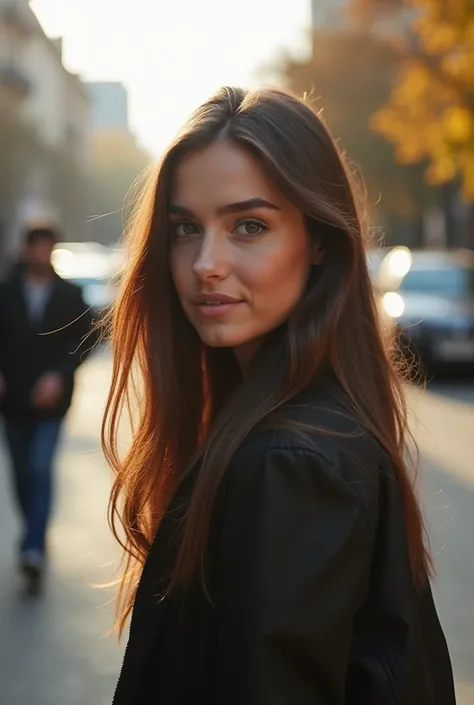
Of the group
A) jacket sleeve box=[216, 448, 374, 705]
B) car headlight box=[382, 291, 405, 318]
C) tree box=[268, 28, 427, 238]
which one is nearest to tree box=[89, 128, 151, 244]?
tree box=[268, 28, 427, 238]

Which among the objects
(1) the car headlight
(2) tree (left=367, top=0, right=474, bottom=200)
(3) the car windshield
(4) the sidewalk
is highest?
(2) tree (left=367, top=0, right=474, bottom=200)

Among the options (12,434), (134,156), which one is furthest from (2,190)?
(134,156)

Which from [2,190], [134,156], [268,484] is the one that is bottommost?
[268,484]

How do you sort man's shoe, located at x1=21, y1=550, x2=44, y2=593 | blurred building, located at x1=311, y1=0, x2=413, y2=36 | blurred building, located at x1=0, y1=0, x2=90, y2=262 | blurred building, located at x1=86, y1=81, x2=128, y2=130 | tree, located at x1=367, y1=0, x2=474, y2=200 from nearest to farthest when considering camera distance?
man's shoe, located at x1=21, y1=550, x2=44, y2=593 < tree, located at x1=367, y1=0, x2=474, y2=200 < blurred building, located at x1=311, y1=0, x2=413, y2=36 < blurred building, located at x1=0, y1=0, x2=90, y2=262 < blurred building, located at x1=86, y1=81, x2=128, y2=130

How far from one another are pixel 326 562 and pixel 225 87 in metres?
0.95

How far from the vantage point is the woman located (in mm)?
1777

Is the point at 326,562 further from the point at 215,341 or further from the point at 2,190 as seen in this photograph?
the point at 2,190

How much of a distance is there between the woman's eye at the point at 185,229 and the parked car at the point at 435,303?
562 inches

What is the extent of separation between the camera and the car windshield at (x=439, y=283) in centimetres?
1881

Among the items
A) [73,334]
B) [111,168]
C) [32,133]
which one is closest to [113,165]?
[111,168]

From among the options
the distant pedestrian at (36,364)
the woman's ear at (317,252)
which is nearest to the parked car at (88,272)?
the distant pedestrian at (36,364)

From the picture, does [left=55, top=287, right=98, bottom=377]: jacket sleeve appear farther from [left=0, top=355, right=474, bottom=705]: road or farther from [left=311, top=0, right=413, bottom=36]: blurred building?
[left=311, top=0, right=413, bottom=36]: blurred building

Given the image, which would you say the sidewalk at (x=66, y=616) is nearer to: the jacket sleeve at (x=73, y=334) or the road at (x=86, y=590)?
the road at (x=86, y=590)

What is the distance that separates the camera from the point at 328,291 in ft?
7.30
